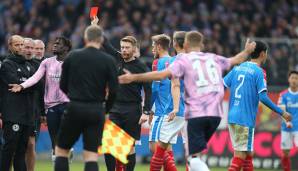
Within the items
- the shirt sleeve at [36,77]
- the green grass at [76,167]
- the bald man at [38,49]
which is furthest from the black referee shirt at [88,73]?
the green grass at [76,167]

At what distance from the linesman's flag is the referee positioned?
0.52 metres

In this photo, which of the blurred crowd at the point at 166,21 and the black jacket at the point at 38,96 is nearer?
the black jacket at the point at 38,96

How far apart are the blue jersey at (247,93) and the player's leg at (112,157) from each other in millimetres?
1936

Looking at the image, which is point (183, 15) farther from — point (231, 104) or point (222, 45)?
point (231, 104)

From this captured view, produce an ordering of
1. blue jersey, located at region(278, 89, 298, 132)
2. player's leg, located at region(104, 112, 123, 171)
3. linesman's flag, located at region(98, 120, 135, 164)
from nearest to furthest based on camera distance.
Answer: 1. linesman's flag, located at region(98, 120, 135, 164)
2. player's leg, located at region(104, 112, 123, 171)
3. blue jersey, located at region(278, 89, 298, 132)

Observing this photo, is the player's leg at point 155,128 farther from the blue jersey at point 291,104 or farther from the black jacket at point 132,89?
the blue jersey at point 291,104

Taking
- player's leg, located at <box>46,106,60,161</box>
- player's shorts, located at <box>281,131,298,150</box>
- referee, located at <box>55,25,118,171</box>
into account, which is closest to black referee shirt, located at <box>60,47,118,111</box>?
referee, located at <box>55,25,118,171</box>

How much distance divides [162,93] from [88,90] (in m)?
3.75

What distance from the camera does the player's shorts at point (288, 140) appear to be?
18.7 metres

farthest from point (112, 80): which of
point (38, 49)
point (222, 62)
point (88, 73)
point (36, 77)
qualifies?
point (38, 49)

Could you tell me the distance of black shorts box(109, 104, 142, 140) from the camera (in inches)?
563

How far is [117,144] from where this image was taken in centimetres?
1224

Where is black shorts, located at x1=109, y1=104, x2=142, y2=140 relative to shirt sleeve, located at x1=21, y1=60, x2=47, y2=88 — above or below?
below

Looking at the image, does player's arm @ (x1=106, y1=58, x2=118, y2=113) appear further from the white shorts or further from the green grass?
the green grass
